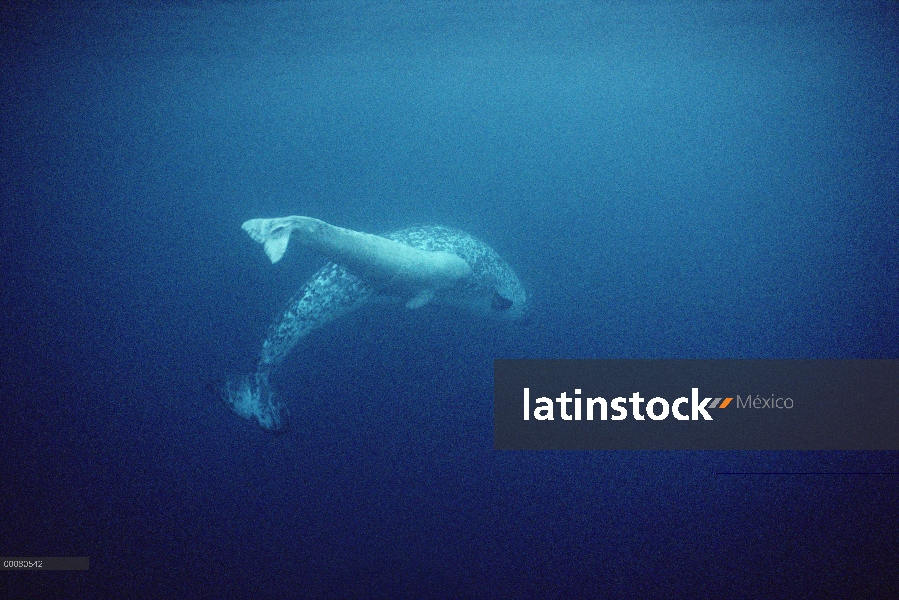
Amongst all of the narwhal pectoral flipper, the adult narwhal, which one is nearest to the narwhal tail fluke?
the adult narwhal

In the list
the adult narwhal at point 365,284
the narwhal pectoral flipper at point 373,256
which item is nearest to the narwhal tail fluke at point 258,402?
the adult narwhal at point 365,284

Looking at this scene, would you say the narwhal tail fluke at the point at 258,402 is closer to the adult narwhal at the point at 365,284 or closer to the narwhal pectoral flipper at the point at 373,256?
the adult narwhal at the point at 365,284

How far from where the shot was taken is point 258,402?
221 inches

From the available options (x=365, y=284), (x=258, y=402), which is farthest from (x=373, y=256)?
(x=258, y=402)

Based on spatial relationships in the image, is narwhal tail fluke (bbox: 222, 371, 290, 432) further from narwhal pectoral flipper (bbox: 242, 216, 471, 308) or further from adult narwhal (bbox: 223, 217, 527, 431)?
narwhal pectoral flipper (bbox: 242, 216, 471, 308)

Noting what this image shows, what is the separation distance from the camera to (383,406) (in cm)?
687

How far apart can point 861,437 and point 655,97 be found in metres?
12.6

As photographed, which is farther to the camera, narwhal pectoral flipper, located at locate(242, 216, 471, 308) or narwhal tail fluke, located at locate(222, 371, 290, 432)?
narwhal tail fluke, located at locate(222, 371, 290, 432)

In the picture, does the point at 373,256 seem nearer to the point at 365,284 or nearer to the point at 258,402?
the point at 365,284

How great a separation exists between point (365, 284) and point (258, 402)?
2.03 m

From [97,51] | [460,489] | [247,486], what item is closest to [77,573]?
[247,486]

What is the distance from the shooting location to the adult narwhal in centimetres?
466

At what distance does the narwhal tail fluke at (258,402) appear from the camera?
554cm

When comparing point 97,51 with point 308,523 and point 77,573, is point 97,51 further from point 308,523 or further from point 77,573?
point 308,523
